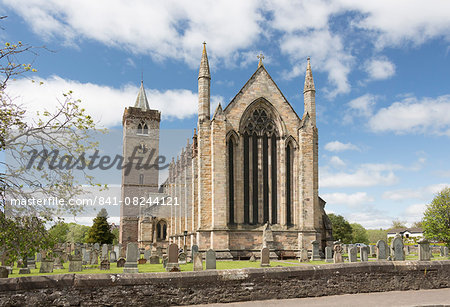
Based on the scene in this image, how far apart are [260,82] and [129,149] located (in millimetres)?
35413

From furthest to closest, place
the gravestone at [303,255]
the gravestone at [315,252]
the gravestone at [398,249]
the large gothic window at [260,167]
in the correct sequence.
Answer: the large gothic window at [260,167], the gravestone at [315,252], the gravestone at [303,255], the gravestone at [398,249]

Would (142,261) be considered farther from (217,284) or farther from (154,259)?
(217,284)

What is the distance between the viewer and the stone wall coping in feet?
25.2

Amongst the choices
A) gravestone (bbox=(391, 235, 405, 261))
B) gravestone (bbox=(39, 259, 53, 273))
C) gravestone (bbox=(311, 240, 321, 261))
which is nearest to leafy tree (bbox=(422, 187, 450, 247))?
gravestone (bbox=(311, 240, 321, 261))

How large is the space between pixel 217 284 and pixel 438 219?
32.9 m

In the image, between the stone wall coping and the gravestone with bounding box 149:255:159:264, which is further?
the gravestone with bounding box 149:255:159:264

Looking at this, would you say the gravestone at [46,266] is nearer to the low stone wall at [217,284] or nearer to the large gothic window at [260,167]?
the low stone wall at [217,284]

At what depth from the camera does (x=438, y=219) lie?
3494 centimetres

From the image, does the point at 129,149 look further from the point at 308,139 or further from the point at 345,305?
the point at 345,305

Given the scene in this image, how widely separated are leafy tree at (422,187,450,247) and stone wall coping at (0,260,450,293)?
27.0 metres

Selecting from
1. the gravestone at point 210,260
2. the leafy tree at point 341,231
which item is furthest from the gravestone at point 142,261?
the leafy tree at point 341,231

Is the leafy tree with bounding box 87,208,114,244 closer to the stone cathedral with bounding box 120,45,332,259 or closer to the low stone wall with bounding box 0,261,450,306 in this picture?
the stone cathedral with bounding box 120,45,332,259

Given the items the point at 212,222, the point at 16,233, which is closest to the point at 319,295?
the point at 16,233

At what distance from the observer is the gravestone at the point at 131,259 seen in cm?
A: 1559
